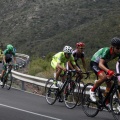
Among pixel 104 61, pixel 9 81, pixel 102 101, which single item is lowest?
pixel 9 81

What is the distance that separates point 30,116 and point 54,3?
59855mm

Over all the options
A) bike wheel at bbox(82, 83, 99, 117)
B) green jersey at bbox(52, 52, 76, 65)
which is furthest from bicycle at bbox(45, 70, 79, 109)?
bike wheel at bbox(82, 83, 99, 117)

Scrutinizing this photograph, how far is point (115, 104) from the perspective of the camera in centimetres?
895

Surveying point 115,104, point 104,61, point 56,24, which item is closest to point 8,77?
point 104,61

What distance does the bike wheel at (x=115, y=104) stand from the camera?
877 centimetres

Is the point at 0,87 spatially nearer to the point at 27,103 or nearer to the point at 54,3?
the point at 27,103

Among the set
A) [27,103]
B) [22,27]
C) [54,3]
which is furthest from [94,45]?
[27,103]

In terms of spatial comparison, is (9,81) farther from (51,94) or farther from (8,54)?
(51,94)

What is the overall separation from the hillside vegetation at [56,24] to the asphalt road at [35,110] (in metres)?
30.6

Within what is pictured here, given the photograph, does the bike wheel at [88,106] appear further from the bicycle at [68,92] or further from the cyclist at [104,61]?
the bicycle at [68,92]

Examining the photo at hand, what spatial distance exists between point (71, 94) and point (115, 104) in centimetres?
280

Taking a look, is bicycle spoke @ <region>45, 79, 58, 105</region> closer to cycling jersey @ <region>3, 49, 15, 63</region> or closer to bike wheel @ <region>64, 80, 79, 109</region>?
bike wheel @ <region>64, 80, 79, 109</region>

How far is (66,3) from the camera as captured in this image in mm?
67688

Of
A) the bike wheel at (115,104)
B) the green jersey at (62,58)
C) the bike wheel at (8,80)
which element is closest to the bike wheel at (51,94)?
the green jersey at (62,58)
